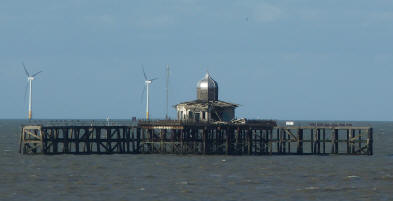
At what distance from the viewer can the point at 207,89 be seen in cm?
11181

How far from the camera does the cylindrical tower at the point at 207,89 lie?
112 metres

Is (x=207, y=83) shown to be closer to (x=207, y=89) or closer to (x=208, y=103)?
(x=207, y=89)
